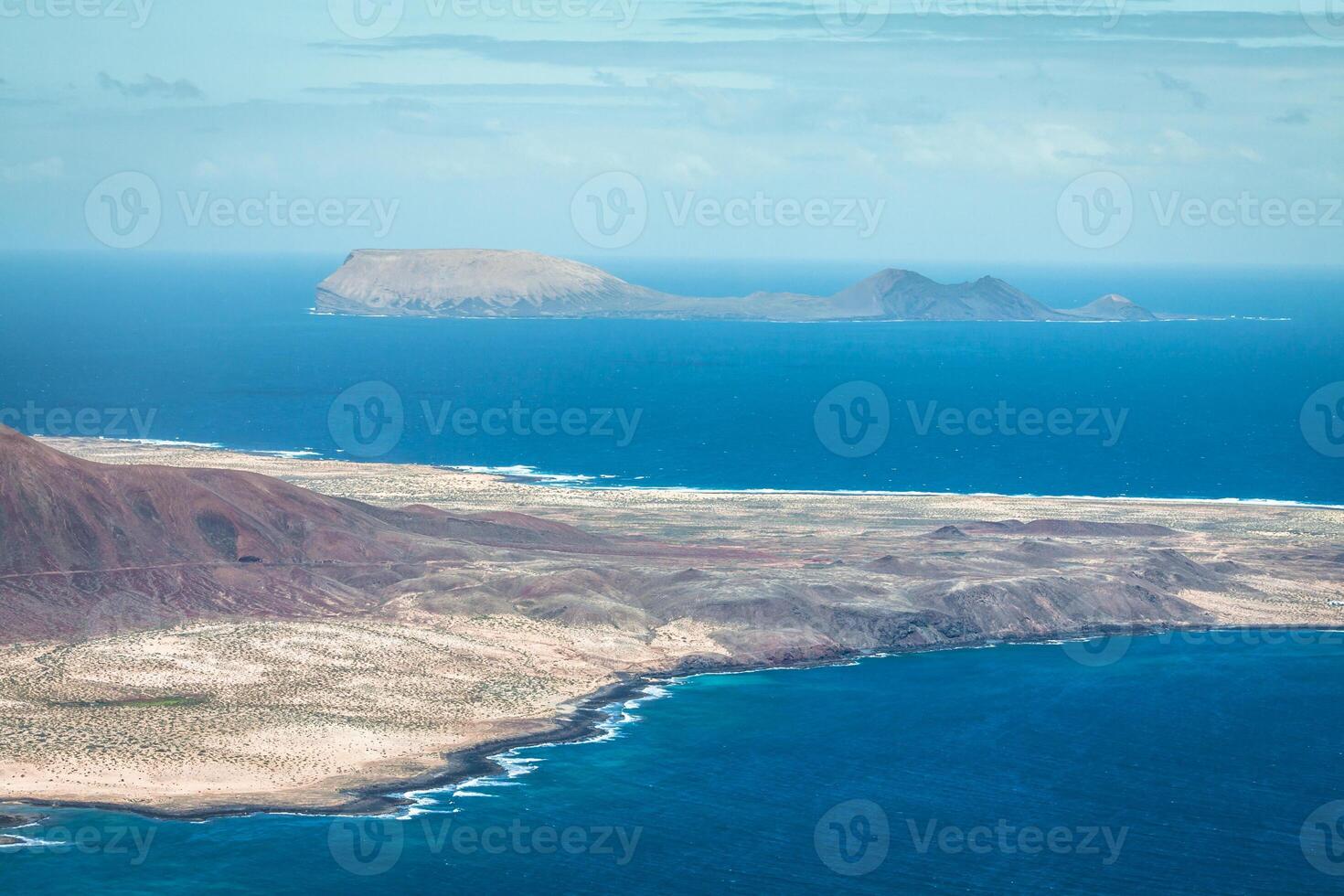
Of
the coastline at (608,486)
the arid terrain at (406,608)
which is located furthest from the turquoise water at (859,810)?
the coastline at (608,486)

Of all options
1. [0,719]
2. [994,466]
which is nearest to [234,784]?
[0,719]

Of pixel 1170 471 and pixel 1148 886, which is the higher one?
pixel 1170 471

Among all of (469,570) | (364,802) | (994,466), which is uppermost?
(994,466)

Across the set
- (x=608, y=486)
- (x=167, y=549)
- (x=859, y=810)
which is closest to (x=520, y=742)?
(x=859, y=810)

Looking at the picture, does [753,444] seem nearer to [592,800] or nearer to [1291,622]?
[1291,622]

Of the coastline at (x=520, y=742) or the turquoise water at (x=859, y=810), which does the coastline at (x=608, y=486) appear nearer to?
the coastline at (x=520, y=742)

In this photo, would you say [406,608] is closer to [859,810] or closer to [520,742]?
[520,742]
